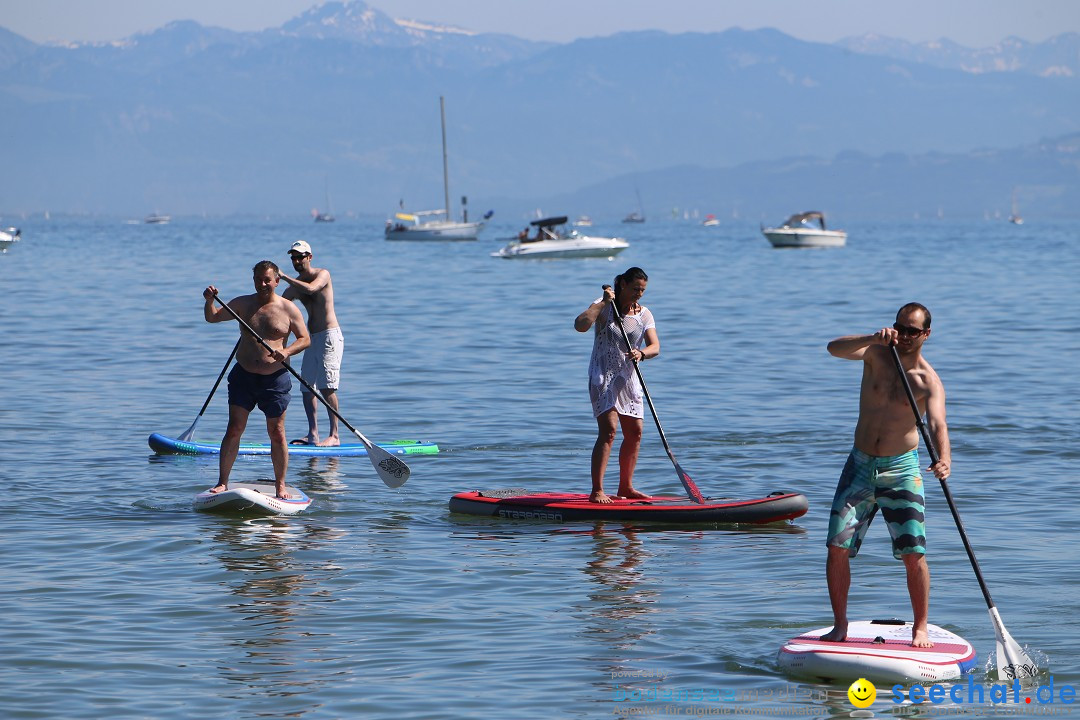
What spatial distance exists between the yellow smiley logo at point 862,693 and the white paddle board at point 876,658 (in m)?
0.04

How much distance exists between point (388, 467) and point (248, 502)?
54.6 inches

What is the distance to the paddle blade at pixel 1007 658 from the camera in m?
8.38

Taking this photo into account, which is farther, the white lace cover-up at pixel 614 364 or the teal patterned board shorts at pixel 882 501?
the white lace cover-up at pixel 614 364

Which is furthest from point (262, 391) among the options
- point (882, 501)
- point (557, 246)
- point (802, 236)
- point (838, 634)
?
point (802, 236)

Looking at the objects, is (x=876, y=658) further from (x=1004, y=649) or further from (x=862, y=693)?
Result: (x=1004, y=649)

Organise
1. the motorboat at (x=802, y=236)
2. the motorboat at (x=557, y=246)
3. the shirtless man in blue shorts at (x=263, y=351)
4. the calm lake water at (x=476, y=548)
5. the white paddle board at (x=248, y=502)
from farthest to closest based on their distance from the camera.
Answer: the motorboat at (x=802, y=236) → the motorboat at (x=557, y=246) → the white paddle board at (x=248, y=502) → the shirtless man in blue shorts at (x=263, y=351) → the calm lake water at (x=476, y=548)

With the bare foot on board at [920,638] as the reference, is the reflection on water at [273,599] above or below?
below

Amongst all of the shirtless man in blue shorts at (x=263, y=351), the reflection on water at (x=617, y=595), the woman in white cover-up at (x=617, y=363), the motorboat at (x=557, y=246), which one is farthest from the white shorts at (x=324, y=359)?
the motorboat at (x=557, y=246)

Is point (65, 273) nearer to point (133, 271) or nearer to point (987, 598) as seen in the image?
point (133, 271)

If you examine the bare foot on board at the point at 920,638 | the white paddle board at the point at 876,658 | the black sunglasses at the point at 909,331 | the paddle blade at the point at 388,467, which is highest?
the black sunglasses at the point at 909,331

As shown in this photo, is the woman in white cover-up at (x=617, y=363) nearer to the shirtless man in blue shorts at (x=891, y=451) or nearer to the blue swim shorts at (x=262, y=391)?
the blue swim shorts at (x=262, y=391)

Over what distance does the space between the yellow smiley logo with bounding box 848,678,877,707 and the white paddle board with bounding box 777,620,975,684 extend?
37 mm

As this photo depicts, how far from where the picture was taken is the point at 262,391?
12.2 metres

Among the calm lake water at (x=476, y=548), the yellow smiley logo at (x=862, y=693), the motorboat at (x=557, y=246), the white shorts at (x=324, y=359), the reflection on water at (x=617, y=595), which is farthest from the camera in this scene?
the motorboat at (x=557, y=246)
